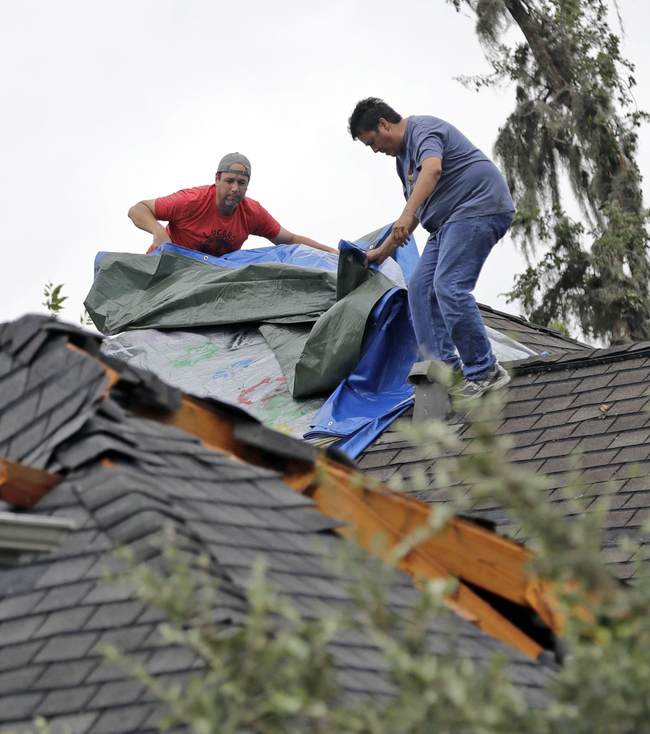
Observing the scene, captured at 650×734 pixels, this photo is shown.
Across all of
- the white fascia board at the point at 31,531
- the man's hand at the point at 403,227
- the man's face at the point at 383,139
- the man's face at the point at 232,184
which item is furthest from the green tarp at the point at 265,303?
the white fascia board at the point at 31,531

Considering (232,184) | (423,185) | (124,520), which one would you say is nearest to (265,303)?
(232,184)

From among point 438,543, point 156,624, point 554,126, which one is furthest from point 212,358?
point 554,126

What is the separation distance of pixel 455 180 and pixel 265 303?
2.01m

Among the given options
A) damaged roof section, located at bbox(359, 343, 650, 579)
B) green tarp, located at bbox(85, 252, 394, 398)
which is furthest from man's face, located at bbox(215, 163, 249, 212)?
damaged roof section, located at bbox(359, 343, 650, 579)

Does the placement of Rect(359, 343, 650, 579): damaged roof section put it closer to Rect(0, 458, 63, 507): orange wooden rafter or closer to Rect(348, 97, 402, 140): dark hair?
Rect(348, 97, 402, 140): dark hair

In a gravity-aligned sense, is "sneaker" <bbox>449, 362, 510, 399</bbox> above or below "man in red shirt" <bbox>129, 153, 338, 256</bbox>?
below

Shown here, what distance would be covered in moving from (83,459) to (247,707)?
1590 mm

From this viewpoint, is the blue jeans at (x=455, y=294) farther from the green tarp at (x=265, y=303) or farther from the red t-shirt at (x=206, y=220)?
the red t-shirt at (x=206, y=220)

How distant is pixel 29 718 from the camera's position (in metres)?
3.70

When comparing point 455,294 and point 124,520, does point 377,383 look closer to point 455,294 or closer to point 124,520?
point 455,294

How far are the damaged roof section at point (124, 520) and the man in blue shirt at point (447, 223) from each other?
10.5 feet

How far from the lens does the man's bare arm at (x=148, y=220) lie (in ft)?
34.7

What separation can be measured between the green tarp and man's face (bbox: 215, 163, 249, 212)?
17.5 inches

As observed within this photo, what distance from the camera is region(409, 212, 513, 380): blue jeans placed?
26.6ft
